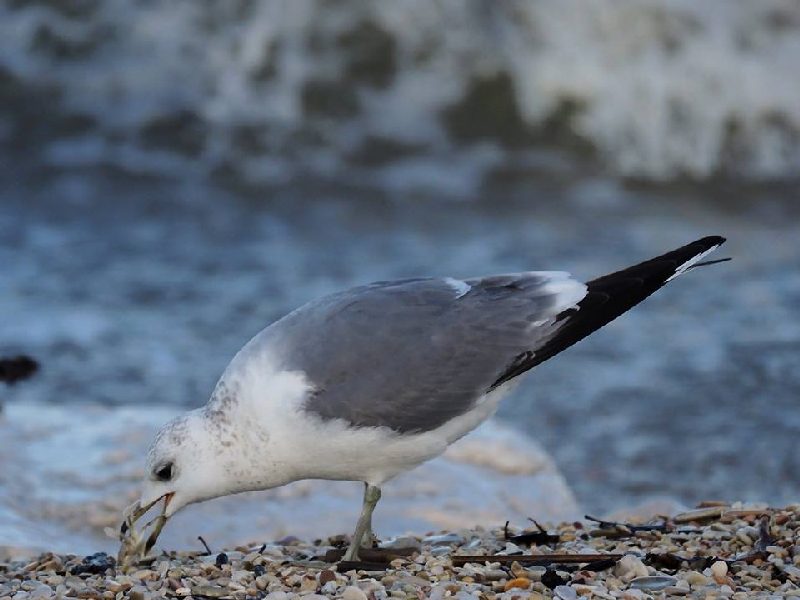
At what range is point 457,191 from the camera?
32.2 ft

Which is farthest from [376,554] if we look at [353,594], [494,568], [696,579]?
[696,579]

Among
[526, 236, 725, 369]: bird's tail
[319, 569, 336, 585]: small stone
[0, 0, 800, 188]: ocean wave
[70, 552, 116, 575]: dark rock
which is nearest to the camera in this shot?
[319, 569, 336, 585]: small stone

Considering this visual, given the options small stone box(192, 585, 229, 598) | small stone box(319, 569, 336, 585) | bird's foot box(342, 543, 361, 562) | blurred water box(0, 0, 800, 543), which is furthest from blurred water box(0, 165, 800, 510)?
small stone box(192, 585, 229, 598)

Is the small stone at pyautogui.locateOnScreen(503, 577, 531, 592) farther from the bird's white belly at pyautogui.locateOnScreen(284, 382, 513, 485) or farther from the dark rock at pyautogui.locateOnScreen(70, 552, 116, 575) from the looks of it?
the dark rock at pyautogui.locateOnScreen(70, 552, 116, 575)

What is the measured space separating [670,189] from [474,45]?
7.53 ft

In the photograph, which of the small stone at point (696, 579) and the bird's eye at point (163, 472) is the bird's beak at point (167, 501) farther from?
the small stone at point (696, 579)

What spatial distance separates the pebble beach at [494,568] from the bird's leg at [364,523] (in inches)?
1.5

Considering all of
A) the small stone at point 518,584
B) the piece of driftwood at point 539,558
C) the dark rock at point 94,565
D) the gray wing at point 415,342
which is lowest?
the small stone at point 518,584

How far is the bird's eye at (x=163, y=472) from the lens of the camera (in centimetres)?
370

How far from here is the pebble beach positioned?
130 inches

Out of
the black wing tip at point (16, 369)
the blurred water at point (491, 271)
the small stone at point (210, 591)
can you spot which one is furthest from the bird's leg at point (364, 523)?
the black wing tip at point (16, 369)

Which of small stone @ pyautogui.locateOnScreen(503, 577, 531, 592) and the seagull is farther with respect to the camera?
the seagull

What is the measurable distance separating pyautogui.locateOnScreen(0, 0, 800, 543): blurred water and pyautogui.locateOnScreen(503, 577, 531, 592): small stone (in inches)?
83.0

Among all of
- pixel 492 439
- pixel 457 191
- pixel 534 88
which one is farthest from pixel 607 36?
pixel 492 439
